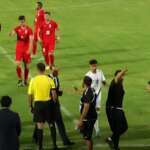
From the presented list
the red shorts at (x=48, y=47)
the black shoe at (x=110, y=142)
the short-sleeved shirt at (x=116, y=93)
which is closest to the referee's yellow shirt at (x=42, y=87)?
the short-sleeved shirt at (x=116, y=93)

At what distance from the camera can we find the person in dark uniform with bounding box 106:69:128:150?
14.7m

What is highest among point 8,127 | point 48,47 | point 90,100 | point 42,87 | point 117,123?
point 48,47

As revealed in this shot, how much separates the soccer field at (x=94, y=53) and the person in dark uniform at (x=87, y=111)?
1.16 meters

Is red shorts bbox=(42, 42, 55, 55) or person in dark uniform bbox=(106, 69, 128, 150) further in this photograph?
Result: red shorts bbox=(42, 42, 55, 55)

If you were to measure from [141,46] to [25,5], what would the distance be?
15628mm

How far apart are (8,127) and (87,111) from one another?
8.36 ft

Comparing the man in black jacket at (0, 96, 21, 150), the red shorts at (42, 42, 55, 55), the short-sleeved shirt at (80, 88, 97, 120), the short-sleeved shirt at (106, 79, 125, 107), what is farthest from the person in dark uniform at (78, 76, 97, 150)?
the red shorts at (42, 42, 55, 55)

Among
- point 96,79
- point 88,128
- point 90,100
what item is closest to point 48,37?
point 96,79

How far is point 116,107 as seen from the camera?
14.8m

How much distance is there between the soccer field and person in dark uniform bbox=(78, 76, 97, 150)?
1157 millimetres

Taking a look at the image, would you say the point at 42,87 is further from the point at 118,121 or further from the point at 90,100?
the point at 118,121

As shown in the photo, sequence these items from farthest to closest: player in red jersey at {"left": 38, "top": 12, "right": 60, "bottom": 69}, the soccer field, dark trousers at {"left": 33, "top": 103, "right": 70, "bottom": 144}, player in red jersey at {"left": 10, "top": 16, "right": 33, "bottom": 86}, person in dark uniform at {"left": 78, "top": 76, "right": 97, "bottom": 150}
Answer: player in red jersey at {"left": 38, "top": 12, "right": 60, "bottom": 69}, player in red jersey at {"left": 10, "top": 16, "right": 33, "bottom": 86}, the soccer field, dark trousers at {"left": 33, "top": 103, "right": 70, "bottom": 144}, person in dark uniform at {"left": 78, "top": 76, "right": 97, "bottom": 150}

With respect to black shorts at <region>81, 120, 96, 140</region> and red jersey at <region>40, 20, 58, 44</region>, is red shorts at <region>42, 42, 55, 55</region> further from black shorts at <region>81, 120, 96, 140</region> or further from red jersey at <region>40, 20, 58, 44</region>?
black shorts at <region>81, 120, 96, 140</region>

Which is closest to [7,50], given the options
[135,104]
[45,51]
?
[45,51]
